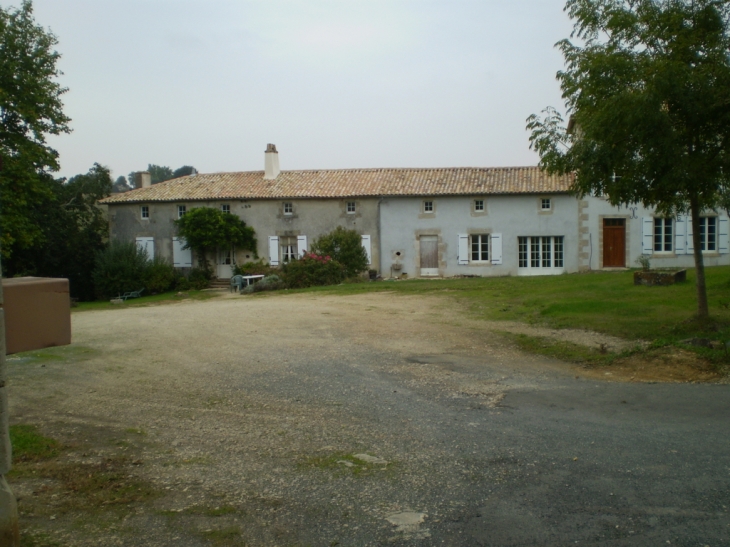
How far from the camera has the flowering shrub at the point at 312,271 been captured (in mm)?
24859

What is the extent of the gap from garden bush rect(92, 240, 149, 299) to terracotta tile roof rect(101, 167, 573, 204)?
10.9 feet

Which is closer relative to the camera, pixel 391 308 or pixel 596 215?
pixel 391 308

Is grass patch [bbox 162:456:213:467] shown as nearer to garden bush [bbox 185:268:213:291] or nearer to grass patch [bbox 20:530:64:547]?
grass patch [bbox 20:530:64:547]

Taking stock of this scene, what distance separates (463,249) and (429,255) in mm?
1560

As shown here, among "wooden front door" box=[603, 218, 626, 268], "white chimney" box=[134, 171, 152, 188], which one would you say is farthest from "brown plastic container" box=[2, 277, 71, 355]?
"white chimney" box=[134, 171, 152, 188]

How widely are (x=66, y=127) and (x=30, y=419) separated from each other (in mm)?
21420

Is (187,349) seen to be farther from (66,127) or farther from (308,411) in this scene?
(66,127)

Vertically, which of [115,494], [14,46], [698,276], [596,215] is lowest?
[115,494]

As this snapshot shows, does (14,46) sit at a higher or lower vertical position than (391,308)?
higher

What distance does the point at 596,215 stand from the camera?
28141mm

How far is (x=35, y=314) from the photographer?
Result: 15.1 ft

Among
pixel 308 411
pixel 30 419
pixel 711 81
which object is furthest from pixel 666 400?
pixel 30 419

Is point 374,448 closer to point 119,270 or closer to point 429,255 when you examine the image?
point 429,255

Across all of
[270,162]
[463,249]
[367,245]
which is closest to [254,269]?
[367,245]
